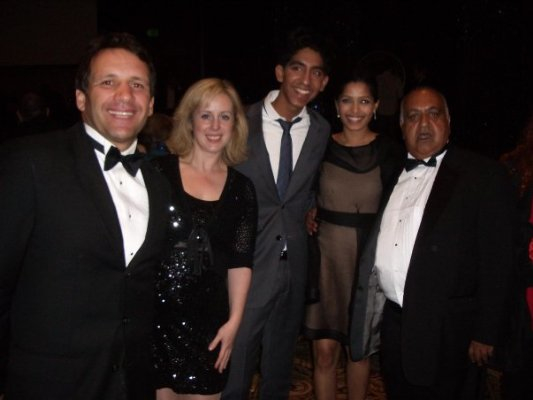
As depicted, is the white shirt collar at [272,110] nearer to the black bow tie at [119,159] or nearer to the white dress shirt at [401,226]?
the white dress shirt at [401,226]

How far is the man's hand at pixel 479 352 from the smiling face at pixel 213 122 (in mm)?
1328

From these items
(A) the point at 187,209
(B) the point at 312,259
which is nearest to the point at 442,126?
(B) the point at 312,259

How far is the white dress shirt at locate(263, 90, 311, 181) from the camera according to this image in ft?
8.30

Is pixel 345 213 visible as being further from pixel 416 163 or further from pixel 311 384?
pixel 311 384

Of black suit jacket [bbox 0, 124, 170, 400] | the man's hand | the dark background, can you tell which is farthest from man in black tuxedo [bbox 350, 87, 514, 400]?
the dark background

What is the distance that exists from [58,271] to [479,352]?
5.25 feet

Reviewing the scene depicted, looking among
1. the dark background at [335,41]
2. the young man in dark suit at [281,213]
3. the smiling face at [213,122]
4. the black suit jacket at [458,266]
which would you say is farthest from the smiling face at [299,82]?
the dark background at [335,41]

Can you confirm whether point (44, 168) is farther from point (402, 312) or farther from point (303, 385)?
point (303, 385)

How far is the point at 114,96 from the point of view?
1.50m

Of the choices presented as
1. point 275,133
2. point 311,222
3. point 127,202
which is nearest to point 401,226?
point 311,222

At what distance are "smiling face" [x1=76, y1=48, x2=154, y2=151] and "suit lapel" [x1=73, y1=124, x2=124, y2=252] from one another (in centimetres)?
11

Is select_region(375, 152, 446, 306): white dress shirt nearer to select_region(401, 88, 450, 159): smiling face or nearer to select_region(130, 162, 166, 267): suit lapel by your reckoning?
select_region(401, 88, 450, 159): smiling face

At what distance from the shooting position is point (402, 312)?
200 centimetres

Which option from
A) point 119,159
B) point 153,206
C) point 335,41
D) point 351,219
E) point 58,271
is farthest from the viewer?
point 335,41
